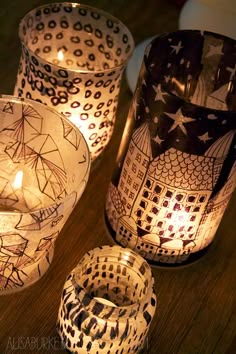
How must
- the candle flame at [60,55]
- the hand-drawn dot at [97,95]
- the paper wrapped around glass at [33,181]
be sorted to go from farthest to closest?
the candle flame at [60,55] < the hand-drawn dot at [97,95] < the paper wrapped around glass at [33,181]

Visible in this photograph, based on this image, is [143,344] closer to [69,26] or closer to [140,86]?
[140,86]

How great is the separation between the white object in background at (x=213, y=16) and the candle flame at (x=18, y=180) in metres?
0.28

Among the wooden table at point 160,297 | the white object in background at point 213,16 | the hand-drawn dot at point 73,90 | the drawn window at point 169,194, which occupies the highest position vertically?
the white object in background at point 213,16

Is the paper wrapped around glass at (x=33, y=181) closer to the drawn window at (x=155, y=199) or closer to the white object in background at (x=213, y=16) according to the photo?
the drawn window at (x=155, y=199)

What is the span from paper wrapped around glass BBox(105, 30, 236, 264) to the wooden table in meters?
0.02

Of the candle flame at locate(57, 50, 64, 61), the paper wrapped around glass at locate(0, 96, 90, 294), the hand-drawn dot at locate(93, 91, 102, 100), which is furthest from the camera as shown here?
the candle flame at locate(57, 50, 64, 61)

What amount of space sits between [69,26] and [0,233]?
28 cm

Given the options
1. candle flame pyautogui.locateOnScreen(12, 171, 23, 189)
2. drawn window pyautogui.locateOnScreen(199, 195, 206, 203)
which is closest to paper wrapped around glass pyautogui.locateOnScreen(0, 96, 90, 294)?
candle flame pyautogui.locateOnScreen(12, 171, 23, 189)

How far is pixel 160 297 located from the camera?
1.96 ft

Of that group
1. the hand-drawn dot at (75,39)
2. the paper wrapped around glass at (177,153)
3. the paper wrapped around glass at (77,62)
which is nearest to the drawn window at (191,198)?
the paper wrapped around glass at (177,153)

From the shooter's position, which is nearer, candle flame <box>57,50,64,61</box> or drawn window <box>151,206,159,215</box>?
drawn window <box>151,206,159,215</box>

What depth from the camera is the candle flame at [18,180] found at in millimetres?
609

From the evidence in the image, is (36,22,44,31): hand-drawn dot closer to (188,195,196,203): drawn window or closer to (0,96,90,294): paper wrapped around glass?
(0,96,90,294): paper wrapped around glass

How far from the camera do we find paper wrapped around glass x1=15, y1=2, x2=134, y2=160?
0.58 m
